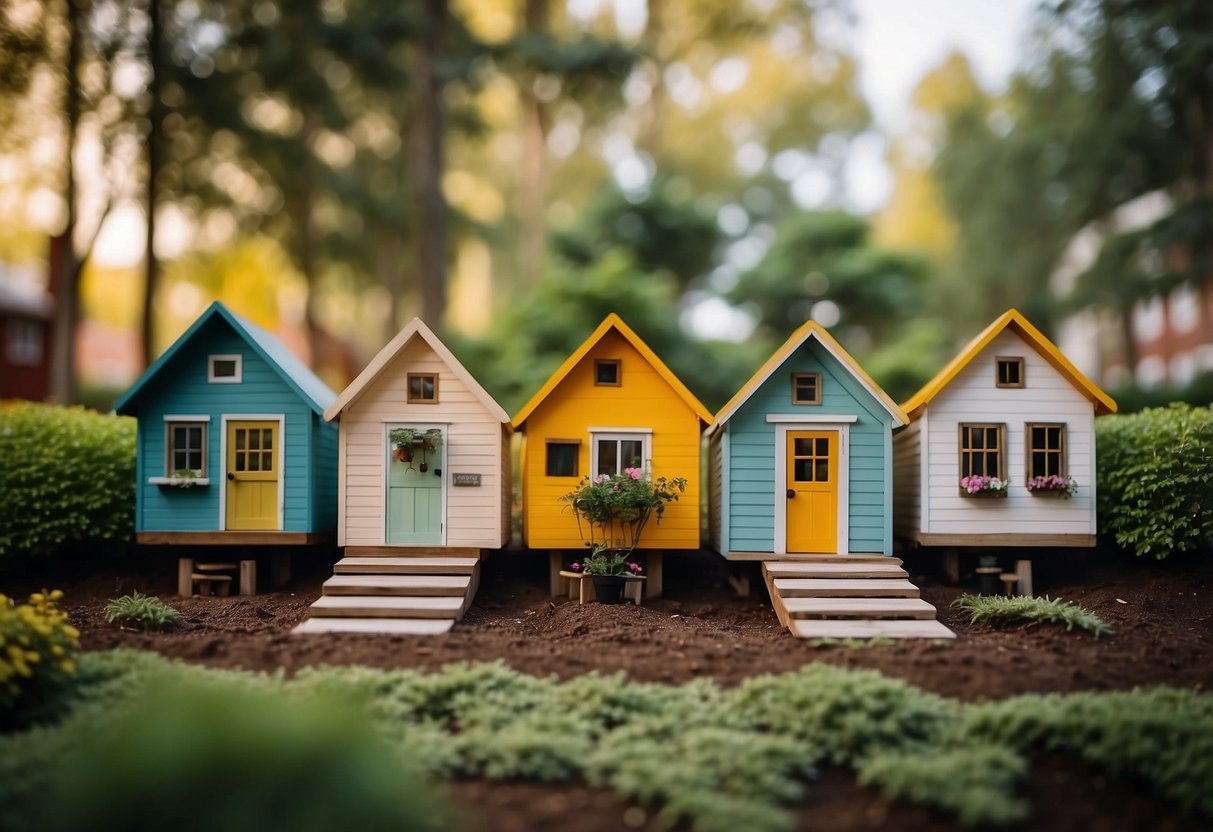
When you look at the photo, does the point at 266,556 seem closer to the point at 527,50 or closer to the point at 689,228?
the point at 527,50

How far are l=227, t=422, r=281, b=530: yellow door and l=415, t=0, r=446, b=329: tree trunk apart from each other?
269 inches

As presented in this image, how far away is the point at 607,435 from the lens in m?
12.8

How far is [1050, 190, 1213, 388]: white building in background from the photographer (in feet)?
72.6

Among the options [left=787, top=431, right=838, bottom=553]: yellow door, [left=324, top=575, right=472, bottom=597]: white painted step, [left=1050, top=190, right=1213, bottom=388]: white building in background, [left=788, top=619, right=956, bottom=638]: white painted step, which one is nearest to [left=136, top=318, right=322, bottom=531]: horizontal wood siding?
[left=324, top=575, right=472, bottom=597]: white painted step

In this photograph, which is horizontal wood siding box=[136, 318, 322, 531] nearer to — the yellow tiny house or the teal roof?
the teal roof

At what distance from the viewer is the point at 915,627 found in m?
10.4

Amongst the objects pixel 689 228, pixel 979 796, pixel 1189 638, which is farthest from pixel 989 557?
pixel 689 228

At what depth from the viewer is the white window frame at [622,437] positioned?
41.8ft

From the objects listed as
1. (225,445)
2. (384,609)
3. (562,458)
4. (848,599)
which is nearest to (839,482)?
(848,599)

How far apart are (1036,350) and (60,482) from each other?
14.5 metres

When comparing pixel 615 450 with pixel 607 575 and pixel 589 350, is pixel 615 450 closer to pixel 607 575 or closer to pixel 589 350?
pixel 589 350

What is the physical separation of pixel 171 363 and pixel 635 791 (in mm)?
9585

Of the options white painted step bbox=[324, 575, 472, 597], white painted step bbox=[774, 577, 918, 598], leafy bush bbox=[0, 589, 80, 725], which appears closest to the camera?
leafy bush bbox=[0, 589, 80, 725]

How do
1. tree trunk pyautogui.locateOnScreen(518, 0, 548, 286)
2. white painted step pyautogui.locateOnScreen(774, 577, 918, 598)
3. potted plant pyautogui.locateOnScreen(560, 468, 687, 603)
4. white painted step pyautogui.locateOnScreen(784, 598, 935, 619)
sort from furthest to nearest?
1. tree trunk pyautogui.locateOnScreen(518, 0, 548, 286)
2. potted plant pyautogui.locateOnScreen(560, 468, 687, 603)
3. white painted step pyautogui.locateOnScreen(774, 577, 918, 598)
4. white painted step pyautogui.locateOnScreen(784, 598, 935, 619)
